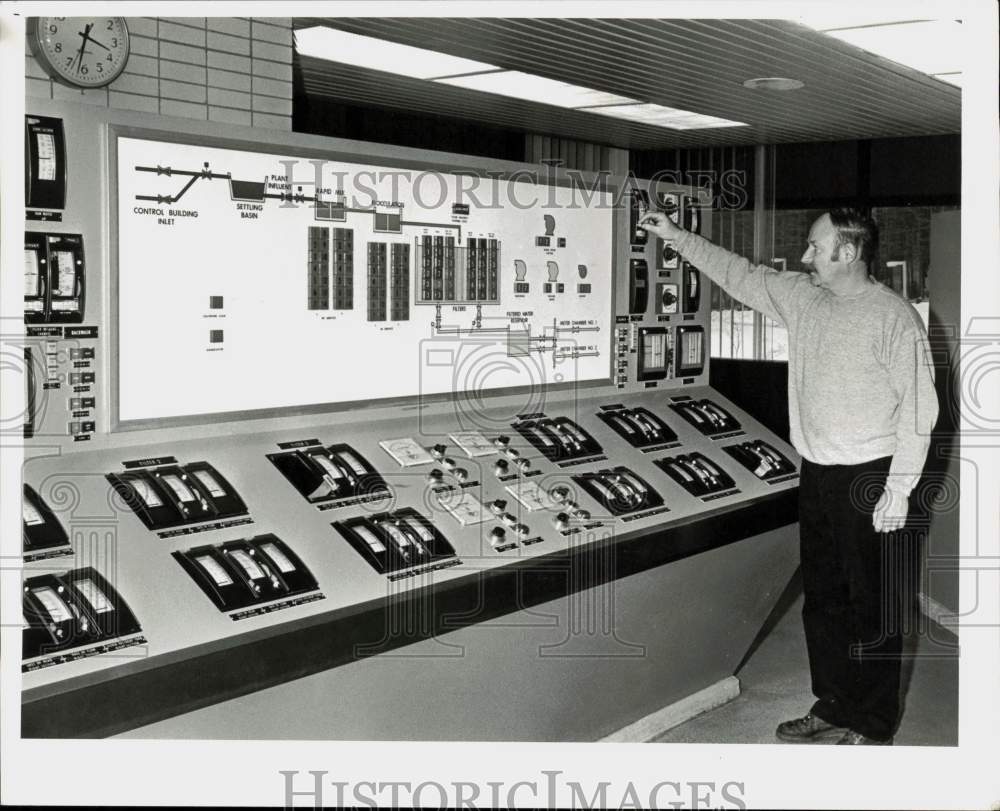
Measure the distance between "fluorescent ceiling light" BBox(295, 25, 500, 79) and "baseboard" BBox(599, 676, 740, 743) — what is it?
3157mm

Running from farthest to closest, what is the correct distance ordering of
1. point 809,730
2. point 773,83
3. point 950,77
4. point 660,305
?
point 773,83
point 950,77
point 660,305
point 809,730

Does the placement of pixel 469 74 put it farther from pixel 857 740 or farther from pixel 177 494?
pixel 857 740

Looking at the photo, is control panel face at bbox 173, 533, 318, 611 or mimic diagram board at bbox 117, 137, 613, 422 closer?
control panel face at bbox 173, 533, 318, 611

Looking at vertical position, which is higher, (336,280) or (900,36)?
(900,36)

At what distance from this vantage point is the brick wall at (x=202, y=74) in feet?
8.85

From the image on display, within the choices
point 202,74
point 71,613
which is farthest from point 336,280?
point 71,613

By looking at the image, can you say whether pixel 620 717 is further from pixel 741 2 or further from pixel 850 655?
pixel 741 2

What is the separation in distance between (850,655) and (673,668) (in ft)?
2.20

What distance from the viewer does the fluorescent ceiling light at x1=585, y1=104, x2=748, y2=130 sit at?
674 centimetres

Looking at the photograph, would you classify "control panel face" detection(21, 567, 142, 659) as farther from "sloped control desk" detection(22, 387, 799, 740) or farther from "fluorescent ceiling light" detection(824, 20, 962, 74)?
"fluorescent ceiling light" detection(824, 20, 962, 74)

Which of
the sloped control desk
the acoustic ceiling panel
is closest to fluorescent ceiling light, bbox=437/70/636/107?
the acoustic ceiling panel

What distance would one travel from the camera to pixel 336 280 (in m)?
2.96

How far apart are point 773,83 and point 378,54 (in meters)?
2.09

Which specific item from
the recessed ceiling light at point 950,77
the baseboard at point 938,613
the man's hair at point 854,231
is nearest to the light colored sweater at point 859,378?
the man's hair at point 854,231
